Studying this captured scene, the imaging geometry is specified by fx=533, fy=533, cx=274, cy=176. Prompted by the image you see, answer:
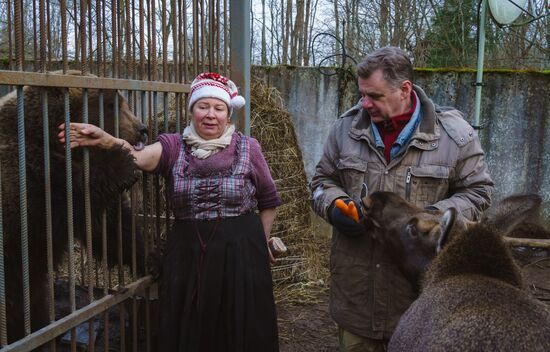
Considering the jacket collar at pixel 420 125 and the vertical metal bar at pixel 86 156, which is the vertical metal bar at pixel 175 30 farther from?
the jacket collar at pixel 420 125

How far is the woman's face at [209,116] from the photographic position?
279cm

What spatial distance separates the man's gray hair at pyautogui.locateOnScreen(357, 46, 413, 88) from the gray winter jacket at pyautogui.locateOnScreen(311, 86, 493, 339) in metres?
0.24

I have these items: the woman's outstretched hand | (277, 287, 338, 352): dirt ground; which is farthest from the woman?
(277, 287, 338, 352): dirt ground

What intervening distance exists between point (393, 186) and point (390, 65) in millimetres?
673

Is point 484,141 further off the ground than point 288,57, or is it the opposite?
point 288,57

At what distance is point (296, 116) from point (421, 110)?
4972mm

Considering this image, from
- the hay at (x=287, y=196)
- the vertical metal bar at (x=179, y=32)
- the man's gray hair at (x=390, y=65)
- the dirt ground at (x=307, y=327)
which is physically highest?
the vertical metal bar at (x=179, y=32)

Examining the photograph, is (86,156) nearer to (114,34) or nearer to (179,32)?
(114,34)

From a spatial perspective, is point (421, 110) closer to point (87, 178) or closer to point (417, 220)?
point (417, 220)

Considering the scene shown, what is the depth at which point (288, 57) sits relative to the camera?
42.6 ft

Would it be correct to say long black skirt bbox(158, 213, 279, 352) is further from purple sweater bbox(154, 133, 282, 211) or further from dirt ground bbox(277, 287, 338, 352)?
dirt ground bbox(277, 287, 338, 352)

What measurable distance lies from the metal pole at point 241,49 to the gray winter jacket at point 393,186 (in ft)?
3.34

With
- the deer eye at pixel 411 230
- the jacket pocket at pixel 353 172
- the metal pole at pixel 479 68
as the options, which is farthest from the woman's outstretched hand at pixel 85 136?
the metal pole at pixel 479 68

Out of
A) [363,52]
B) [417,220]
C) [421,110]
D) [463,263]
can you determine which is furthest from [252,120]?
[363,52]
